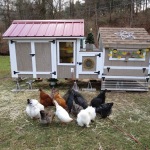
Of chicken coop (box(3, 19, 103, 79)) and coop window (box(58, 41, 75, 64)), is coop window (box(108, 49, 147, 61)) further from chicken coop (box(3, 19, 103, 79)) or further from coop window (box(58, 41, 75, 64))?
coop window (box(58, 41, 75, 64))

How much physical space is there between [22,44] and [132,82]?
4.00 meters

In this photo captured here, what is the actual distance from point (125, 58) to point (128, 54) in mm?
155

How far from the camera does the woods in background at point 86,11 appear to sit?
17.8m

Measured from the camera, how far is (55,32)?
5.85 meters

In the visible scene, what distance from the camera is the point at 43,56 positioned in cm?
596

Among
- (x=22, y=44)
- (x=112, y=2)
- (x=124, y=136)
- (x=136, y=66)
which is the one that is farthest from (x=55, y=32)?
(x=112, y=2)

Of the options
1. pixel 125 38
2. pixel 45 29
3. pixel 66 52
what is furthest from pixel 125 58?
pixel 45 29

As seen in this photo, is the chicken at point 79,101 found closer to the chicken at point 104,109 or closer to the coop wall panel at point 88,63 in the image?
the chicken at point 104,109

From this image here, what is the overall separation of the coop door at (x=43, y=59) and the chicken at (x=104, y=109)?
8.23 feet

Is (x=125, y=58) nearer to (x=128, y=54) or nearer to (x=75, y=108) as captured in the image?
(x=128, y=54)

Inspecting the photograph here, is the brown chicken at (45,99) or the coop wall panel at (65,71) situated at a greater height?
the coop wall panel at (65,71)

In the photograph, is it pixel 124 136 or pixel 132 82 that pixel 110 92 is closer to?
pixel 132 82

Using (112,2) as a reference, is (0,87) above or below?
below

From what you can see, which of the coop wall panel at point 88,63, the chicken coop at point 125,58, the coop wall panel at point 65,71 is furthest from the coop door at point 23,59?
the chicken coop at point 125,58
